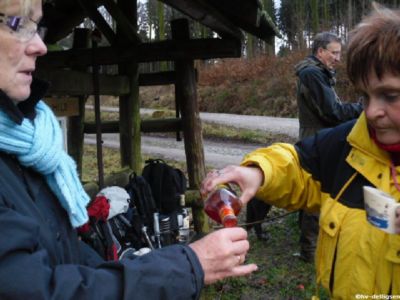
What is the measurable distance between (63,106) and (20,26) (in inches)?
84.0

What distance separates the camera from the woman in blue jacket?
114 cm

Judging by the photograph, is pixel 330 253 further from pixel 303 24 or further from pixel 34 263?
pixel 303 24

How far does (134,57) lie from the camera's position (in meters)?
4.34

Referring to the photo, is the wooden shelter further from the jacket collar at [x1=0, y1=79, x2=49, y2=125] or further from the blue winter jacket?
the blue winter jacket

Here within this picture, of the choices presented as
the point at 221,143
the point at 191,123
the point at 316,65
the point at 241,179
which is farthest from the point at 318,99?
the point at 221,143

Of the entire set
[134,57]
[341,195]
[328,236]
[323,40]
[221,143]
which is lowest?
[221,143]

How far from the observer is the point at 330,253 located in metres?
1.67

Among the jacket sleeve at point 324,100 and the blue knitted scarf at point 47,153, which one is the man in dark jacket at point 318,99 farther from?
the blue knitted scarf at point 47,153

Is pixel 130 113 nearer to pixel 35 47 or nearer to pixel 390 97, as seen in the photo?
pixel 35 47

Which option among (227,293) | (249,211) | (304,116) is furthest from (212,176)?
(249,211)

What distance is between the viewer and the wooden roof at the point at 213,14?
3.46m

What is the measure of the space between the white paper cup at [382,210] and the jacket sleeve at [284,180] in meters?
0.42

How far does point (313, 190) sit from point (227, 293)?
269cm

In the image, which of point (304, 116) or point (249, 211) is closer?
Result: point (304, 116)
